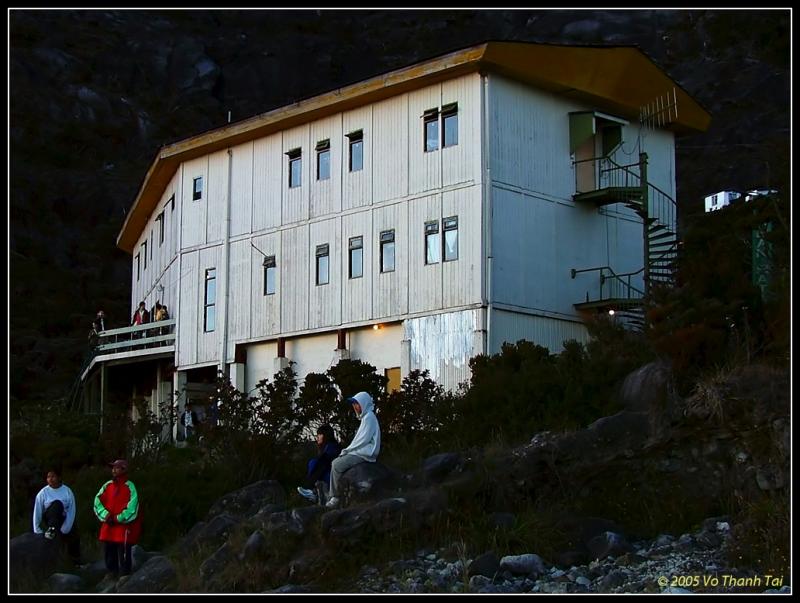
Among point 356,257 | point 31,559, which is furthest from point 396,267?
point 31,559

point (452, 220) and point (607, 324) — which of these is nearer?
point (607, 324)

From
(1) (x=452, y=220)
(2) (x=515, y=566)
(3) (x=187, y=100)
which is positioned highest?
(3) (x=187, y=100)

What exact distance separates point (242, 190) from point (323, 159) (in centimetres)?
316

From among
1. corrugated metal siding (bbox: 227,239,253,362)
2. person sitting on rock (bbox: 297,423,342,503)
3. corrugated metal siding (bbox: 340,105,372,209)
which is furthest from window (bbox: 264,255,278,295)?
person sitting on rock (bbox: 297,423,342,503)

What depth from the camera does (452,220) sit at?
31.7m

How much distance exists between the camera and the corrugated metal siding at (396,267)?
32531 millimetres

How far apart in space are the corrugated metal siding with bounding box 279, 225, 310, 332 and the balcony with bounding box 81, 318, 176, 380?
5.38 metres

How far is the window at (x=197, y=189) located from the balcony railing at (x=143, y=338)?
3678mm

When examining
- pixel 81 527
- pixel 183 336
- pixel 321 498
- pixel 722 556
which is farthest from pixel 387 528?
pixel 183 336

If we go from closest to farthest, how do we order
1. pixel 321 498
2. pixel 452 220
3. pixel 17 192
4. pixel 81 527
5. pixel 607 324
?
pixel 321 498 < pixel 81 527 < pixel 607 324 < pixel 452 220 < pixel 17 192

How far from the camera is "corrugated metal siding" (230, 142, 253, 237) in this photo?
121 feet

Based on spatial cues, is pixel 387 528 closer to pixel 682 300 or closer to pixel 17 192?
pixel 682 300

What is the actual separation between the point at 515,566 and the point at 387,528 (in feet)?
6.70

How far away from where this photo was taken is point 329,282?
34406 millimetres
